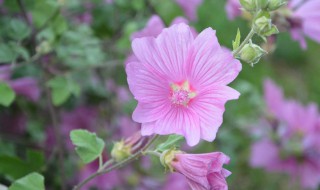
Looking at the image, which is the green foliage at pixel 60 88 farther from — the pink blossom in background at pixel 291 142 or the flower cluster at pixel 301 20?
the pink blossom in background at pixel 291 142

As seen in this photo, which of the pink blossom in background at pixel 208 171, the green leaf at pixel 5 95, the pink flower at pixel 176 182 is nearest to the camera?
the pink blossom in background at pixel 208 171

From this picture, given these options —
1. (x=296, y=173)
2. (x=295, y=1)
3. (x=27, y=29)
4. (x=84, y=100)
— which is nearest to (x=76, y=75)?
(x=84, y=100)

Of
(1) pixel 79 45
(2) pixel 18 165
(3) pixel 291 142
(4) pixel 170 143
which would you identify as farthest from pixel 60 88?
(3) pixel 291 142

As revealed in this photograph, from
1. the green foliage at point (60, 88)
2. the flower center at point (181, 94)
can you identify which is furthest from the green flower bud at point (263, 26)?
the green foliage at point (60, 88)

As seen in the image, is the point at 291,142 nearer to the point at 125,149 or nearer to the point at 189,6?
the point at 189,6

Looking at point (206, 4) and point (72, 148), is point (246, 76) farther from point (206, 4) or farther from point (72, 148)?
point (72, 148)

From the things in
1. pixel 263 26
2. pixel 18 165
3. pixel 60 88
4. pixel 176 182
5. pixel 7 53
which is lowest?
pixel 176 182

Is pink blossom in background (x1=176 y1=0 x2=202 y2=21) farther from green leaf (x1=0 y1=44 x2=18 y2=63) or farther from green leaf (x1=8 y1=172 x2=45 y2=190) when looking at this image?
green leaf (x1=8 y1=172 x2=45 y2=190)

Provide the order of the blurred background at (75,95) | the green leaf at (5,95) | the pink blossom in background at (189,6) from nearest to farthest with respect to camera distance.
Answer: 1. the green leaf at (5,95)
2. the blurred background at (75,95)
3. the pink blossom in background at (189,6)
